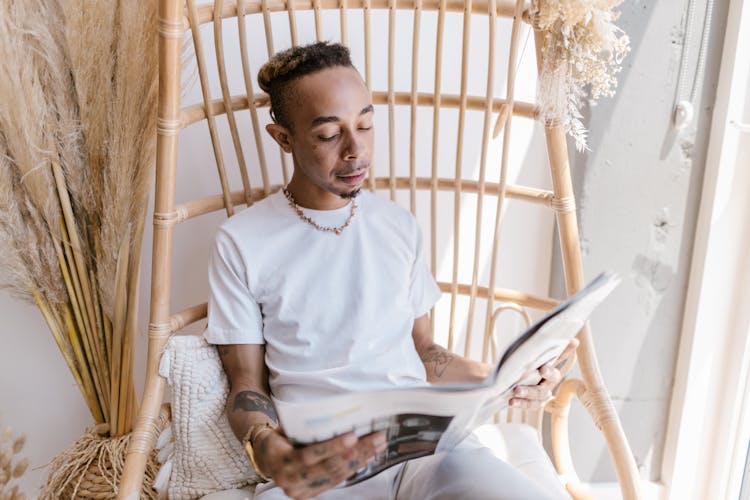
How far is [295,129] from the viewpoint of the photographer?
123 cm

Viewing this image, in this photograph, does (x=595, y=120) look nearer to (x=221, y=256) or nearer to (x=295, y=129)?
(x=295, y=129)

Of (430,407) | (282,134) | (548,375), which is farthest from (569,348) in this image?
(282,134)

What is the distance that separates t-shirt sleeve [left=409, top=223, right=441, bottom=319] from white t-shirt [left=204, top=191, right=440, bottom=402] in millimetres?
51

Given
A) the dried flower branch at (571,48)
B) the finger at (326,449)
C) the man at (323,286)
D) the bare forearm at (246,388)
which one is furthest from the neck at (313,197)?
the finger at (326,449)

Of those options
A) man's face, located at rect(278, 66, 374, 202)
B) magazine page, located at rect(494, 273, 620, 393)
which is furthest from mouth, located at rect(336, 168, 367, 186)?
magazine page, located at rect(494, 273, 620, 393)

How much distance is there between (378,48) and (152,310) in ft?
2.45

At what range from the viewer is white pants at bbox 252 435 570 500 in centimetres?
107

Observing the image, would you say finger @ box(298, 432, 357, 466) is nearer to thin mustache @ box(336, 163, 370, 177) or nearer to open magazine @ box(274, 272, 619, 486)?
open magazine @ box(274, 272, 619, 486)

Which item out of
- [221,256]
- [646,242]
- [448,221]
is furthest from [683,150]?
[221,256]

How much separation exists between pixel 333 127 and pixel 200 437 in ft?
1.86

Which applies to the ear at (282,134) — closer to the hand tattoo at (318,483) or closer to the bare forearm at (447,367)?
the bare forearm at (447,367)

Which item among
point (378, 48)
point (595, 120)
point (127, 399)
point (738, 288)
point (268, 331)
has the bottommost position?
point (127, 399)

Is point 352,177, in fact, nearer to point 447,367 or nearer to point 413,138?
point 413,138

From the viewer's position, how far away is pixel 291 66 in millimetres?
1227
